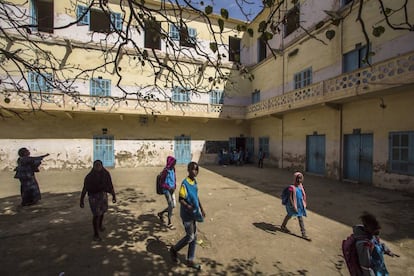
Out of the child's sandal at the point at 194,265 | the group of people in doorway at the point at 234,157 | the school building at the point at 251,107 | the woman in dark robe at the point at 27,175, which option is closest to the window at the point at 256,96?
the school building at the point at 251,107

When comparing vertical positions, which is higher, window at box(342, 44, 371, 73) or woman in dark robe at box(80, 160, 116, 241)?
window at box(342, 44, 371, 73)

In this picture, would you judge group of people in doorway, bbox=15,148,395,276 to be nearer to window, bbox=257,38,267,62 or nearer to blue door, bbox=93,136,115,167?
blue door, bbox=93,136,115,167

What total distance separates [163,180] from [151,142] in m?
11.2

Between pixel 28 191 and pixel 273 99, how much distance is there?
12.5 meters

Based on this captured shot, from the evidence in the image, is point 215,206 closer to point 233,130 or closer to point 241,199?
point 241,199

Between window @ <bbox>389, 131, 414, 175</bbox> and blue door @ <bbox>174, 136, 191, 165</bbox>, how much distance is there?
1162 cm

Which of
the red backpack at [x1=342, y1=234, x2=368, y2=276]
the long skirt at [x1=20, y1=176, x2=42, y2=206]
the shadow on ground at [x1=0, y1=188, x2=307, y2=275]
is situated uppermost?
the red backpack at [x1=342, y1=234, x2=368, y2=276]

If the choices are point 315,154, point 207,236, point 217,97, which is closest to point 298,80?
point 315,154

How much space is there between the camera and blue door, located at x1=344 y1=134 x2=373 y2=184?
930 centimetres

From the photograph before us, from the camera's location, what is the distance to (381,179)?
345 inches

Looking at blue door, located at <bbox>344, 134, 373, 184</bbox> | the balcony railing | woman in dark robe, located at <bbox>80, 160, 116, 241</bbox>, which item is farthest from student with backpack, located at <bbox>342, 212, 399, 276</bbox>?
blue door, located at <bbox>344, 134, 373, 184</bbox>

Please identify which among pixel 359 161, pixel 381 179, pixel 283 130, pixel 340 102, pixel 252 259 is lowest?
pixel 252 259

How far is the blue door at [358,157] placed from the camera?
30.5 feet

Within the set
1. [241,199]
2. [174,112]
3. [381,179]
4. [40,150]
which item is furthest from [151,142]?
[381,179]
